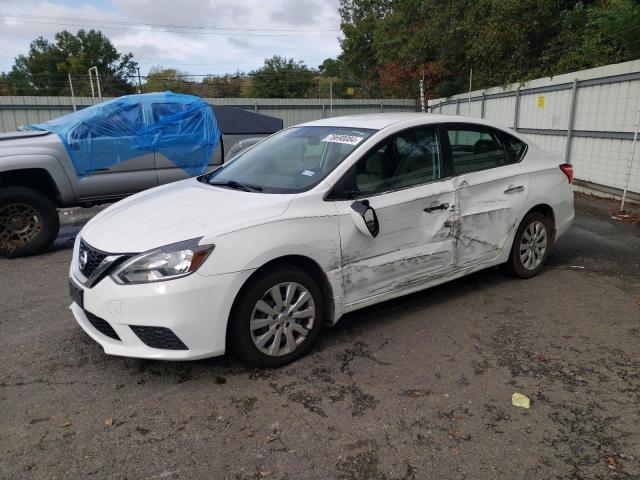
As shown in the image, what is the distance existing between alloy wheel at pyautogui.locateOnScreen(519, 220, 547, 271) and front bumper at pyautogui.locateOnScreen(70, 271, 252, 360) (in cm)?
307

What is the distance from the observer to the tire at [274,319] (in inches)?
125

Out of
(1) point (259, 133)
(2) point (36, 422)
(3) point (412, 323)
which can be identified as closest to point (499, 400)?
(3) point (412, 323)

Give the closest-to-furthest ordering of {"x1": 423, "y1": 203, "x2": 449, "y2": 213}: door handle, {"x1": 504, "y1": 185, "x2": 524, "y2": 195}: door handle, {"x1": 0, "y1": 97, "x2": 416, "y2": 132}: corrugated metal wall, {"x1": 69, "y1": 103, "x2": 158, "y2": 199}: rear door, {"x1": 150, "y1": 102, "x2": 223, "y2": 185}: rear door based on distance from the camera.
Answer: {"x1": 423, "y1": 203, "x2": 449, "y2": 213}: door handle
{"x1": 504, "y1": 185, "x2": 524, "y2": 195}: door handle
{"x1": 69, "y1": 103, "x2": 158, "y2": 199}: rear door
{"x1": 150, "y1": 102, "x2": 223, "y2": 185}: rear door
{"x1": 0, "y1": 97, "x2": 416, "y2": 132}: corrugated metal wall

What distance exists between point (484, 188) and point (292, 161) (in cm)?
171

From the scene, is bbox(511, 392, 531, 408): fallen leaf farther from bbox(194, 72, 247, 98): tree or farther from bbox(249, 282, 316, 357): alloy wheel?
bbox(194, 72, 247, 98): tree

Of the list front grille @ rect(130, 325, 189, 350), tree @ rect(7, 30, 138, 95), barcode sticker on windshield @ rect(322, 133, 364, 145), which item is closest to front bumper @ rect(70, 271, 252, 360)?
front grille @ rect(130, 325, 189, 350)

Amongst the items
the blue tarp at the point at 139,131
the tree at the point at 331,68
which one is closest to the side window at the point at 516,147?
the blue tarp at the point at 139,131

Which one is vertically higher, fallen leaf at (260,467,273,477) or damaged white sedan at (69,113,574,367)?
damaged white sedan at (69,113,574,367)

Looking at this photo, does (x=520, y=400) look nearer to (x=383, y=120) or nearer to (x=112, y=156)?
(x=383, y=120)

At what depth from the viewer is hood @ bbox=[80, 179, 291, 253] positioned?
10.3 feet

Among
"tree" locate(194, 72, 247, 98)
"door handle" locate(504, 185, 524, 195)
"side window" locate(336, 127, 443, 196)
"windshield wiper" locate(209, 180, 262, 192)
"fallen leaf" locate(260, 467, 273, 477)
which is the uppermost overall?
"tree" locate(194, 72, 247, 98)

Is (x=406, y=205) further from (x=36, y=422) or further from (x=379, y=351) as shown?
(x=36, y=422)

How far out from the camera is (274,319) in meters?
3.32

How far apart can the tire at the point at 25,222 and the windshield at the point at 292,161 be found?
2.94m
